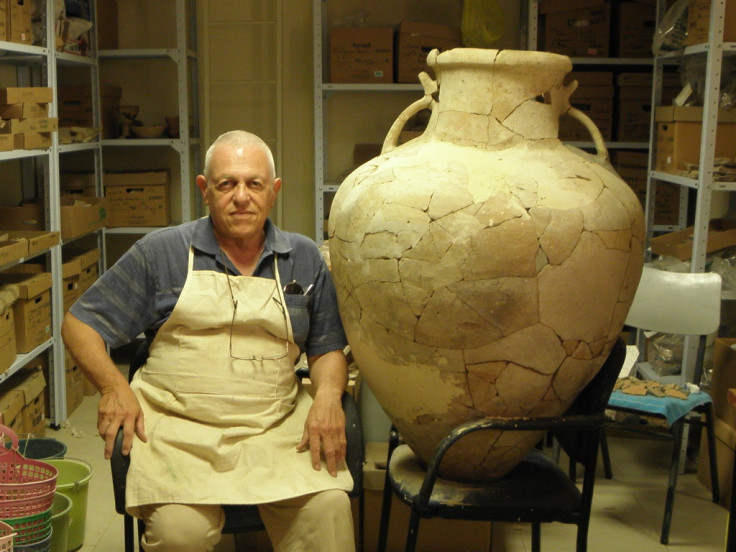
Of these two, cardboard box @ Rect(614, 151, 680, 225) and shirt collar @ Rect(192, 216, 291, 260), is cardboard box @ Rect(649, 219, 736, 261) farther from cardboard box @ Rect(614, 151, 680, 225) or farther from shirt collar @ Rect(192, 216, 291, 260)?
shirt collar @ Rect(192, 216, 291, 260)

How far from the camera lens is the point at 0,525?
1743 mm

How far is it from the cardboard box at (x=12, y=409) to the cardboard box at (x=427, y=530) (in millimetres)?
1240

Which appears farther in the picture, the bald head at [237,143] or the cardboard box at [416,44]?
the cardboard box at [416,44]

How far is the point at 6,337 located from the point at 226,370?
1332 mm

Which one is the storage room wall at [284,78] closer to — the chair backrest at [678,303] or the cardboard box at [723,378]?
the chair backrest at [678,303]

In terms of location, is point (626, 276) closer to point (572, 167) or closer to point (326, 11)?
point (572, 167)

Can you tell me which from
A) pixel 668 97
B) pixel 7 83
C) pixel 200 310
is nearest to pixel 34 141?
pixel 7 83

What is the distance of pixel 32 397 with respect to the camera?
306 cm

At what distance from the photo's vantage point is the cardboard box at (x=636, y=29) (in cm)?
381

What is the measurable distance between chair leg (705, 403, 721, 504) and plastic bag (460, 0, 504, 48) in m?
1.90

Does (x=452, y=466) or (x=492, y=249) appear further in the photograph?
(x=452, y=466)

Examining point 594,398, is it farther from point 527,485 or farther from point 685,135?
point 685,135

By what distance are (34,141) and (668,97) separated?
2.52 meters

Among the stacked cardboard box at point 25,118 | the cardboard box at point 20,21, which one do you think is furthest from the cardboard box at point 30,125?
the cardboard box at point 20,21
